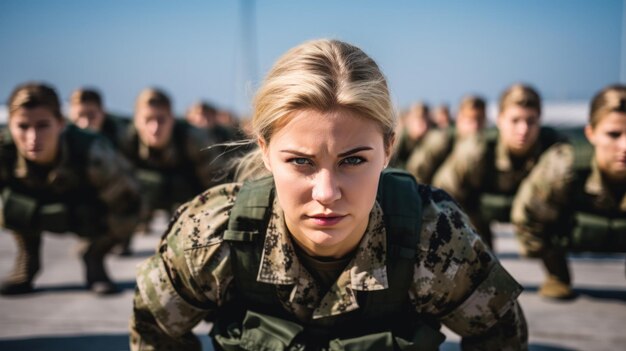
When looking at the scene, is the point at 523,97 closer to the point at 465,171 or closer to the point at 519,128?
the point at 519,128

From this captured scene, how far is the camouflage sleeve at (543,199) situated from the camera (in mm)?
3156

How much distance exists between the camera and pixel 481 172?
397 cm

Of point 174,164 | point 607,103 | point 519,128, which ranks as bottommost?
point 174,164

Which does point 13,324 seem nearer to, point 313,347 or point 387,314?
point 313,347

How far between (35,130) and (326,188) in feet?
7.98

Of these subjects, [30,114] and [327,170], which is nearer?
[327,170]

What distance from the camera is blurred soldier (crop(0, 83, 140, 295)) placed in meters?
3.23

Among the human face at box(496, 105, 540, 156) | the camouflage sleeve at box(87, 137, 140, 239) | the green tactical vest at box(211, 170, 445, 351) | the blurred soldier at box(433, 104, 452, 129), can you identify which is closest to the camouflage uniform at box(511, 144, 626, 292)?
the human face at box(496, 105, 540, 156)

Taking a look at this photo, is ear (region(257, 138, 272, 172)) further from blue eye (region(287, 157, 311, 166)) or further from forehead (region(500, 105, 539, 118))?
forehead (region(500, 105, 539, 118))

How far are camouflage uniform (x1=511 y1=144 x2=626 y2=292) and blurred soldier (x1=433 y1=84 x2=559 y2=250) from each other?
1.53ft

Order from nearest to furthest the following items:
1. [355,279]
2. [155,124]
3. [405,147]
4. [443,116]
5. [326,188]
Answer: [326,188], [355,279], [155,124], [405,147], [443,116]

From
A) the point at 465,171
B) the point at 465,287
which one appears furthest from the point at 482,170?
the point at 465,287

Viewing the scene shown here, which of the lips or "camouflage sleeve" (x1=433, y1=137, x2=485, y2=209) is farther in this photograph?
"camouflage sleeve" (x1=433, y1=137, x2=485, y2=209)

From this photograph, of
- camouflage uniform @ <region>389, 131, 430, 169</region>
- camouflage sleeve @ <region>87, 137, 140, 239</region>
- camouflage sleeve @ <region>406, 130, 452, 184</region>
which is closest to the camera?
camouflage sleeve @ <region>87, 137, 140, 239</region>
